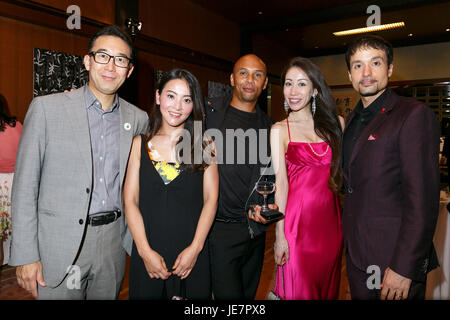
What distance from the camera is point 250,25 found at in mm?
8547

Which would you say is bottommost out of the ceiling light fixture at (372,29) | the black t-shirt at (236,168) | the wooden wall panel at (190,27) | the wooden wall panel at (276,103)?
the black t-shirt at (236,168)

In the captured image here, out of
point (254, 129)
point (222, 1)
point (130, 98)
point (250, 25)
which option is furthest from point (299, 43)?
point (254, 129)

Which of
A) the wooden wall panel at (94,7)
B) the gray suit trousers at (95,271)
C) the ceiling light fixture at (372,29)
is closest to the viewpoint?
the gray suit trousers at (95,271)

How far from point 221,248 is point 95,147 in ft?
3.66

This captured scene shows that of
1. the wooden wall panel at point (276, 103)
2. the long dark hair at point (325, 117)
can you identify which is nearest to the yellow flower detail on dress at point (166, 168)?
the long dark hair at point (325, 117)

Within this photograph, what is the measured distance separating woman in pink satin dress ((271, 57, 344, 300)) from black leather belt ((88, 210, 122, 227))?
3.24 feet

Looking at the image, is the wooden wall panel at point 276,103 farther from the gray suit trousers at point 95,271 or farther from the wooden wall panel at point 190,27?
the gray suit trousers at point 95,271

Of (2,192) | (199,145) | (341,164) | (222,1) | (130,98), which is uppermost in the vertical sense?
(222,1)

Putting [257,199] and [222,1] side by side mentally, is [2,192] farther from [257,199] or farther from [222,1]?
[222,1]

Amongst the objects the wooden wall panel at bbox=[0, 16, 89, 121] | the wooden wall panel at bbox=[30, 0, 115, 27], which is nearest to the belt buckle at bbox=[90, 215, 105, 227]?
the wooden wall panel at bbox=[0, 16, 89, 121]

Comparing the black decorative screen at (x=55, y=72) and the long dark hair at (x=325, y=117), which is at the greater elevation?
the black decorative screen at (x=55, y=72)

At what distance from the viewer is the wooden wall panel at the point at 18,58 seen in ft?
13.4

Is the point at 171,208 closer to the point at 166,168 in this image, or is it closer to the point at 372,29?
the point at 166,168

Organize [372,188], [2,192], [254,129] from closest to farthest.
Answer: [372,188]
[254,129]
[2,192]
